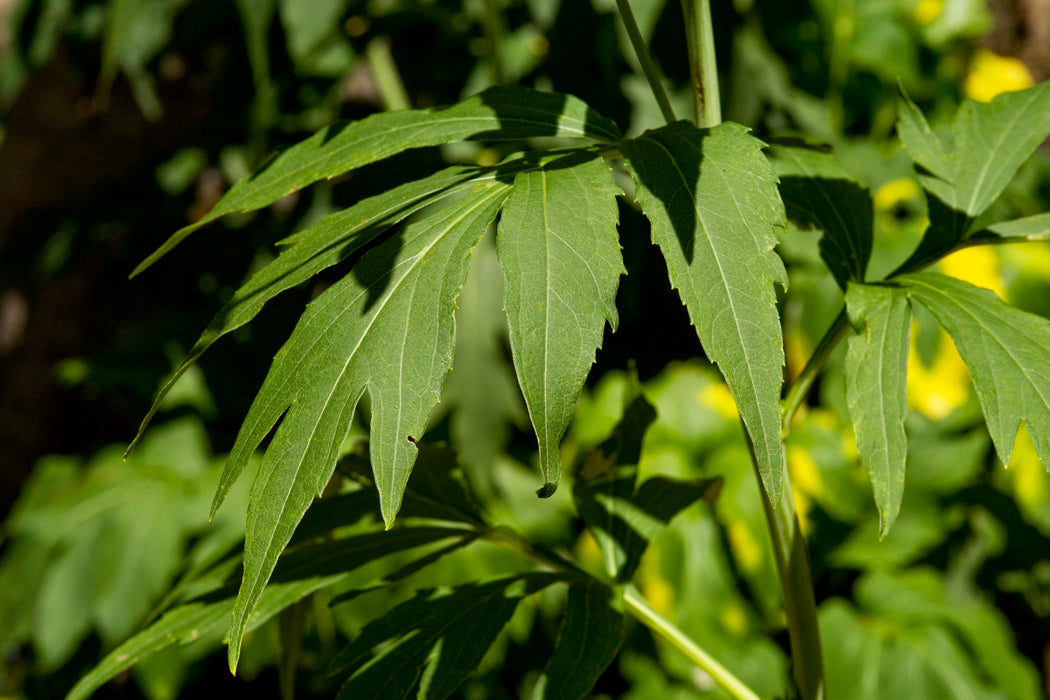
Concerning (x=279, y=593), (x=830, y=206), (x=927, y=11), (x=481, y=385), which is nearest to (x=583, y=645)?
(x=279, y=593)

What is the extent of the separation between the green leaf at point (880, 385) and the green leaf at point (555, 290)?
0.16 meters

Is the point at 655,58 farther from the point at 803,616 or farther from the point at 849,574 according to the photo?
the point at 849,574

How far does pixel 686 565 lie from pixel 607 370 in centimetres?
37

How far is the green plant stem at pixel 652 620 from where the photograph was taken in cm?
61

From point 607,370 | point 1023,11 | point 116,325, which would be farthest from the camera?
point 1023,11

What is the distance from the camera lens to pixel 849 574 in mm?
1549

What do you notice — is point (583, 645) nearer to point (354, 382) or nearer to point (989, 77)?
point (354, 382)

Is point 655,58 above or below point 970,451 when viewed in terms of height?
above

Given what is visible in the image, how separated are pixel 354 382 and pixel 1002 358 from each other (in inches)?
13.2

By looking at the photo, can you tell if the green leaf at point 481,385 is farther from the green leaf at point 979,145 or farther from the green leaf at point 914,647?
the green leaf at point 979,145

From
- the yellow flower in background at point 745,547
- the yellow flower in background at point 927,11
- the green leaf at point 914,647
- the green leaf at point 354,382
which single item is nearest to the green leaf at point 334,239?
the green leaf at point 354,382

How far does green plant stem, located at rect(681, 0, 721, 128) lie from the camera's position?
525 millimetres

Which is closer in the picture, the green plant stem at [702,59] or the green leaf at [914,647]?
the green plant stem at [702,59]

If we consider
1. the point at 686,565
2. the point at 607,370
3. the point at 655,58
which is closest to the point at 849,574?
the point at 686,565
